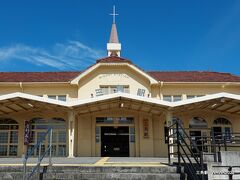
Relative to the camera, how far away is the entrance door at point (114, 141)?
19109mm

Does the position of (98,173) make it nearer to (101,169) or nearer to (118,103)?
(101,169)

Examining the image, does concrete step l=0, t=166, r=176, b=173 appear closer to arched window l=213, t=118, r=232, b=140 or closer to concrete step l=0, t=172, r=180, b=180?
concrete step l=0, t=172, r=180, b=180

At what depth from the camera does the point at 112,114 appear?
19.1 metres

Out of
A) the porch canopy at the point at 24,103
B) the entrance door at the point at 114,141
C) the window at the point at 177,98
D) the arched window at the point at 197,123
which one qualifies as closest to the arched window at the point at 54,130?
the porch canopy at the point at 24,103

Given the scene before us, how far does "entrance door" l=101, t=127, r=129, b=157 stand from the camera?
19109 millimetres

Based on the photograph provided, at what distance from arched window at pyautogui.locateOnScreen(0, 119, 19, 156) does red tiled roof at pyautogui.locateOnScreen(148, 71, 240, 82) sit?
396 inches

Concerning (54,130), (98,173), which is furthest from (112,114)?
(98,173)

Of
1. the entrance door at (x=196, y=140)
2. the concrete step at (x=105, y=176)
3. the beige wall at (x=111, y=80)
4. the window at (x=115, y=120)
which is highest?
the beige wall at (x=111, y=80)

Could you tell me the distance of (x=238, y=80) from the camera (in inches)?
803

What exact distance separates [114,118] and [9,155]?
Answer: 23.5 ft

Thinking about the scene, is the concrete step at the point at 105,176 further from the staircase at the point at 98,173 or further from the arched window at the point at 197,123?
the arched window at the point at 197,123

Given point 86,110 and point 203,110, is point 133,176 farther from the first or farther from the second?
point 203,110

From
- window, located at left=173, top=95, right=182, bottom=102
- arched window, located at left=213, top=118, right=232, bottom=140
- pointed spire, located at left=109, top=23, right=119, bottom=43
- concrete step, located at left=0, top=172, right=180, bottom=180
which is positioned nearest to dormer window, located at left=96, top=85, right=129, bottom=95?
window, located at left=173, top=95, right=182, bottom=102

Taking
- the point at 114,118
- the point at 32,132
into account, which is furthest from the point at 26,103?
the point at 114,118
